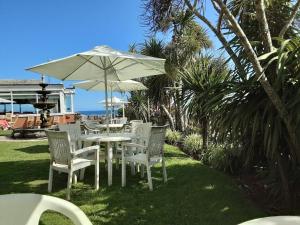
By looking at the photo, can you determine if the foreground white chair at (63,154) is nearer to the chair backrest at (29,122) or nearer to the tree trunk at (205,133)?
the tree trunk at (205,133)

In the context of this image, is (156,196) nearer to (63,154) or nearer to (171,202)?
(171,202)

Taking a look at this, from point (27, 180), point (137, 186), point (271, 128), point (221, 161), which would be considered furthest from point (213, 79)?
point (27, 180)

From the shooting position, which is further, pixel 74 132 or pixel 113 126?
pixel 113 126

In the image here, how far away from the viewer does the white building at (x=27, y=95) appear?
1214 inches

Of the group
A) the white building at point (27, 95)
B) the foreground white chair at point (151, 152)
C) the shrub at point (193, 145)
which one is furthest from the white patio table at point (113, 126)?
the white building at point (27, 95)

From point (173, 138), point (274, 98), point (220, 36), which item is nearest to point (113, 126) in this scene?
point (173, 138)

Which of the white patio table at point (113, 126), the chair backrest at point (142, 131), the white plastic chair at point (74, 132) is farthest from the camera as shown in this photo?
the white patio table at point (113, 126)

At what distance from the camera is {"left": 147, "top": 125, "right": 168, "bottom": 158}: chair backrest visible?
593 centimetres

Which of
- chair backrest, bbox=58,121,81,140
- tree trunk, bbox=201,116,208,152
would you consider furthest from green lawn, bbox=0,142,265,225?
tree trunk, bbox=201,116,208,152

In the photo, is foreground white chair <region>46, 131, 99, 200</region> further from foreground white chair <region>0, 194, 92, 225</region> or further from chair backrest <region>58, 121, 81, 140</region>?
foreground white chair <region>0, 194, 92, 225</region>

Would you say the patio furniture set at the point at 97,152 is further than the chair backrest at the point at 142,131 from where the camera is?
No

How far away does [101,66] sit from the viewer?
7.71 m

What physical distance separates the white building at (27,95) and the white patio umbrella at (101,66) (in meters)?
23.7

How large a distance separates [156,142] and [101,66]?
257 cm
